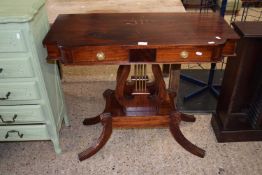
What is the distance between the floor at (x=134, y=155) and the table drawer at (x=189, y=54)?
0.70m

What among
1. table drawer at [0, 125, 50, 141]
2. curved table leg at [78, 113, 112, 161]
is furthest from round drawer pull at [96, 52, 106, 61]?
table drawer at [0, 125, 50, 141]

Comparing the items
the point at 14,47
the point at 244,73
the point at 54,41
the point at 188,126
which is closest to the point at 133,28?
the point at 54,41

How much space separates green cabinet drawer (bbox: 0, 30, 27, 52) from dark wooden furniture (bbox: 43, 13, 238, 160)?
0.38ft

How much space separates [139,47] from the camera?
3.59 ft

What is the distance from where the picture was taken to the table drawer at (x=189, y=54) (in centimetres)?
113

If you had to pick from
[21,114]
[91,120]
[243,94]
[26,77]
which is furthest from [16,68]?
[243,94]

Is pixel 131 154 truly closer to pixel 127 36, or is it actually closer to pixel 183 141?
pixel 183 141

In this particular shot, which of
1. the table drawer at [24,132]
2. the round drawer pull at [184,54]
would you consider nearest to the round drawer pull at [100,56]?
the round drawer pull at [184,54]

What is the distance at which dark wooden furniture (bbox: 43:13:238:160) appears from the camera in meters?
1.12

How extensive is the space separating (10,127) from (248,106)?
5.11 feet

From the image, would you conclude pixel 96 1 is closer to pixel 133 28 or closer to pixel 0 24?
pixel 133 28

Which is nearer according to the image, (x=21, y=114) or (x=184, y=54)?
(x=184, y=54)

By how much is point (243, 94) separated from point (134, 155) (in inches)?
32.9

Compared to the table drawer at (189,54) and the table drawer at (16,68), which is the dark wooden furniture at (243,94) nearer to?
the table drawer at (189,54)
